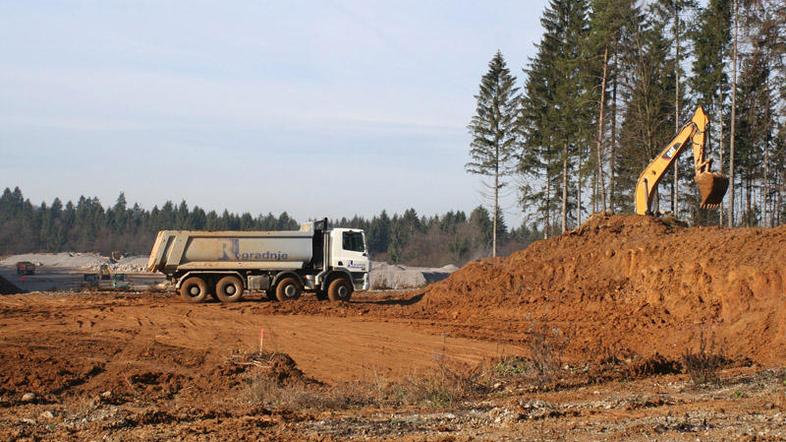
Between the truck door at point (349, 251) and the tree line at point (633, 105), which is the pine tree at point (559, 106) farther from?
the truck door at point (349, 251)

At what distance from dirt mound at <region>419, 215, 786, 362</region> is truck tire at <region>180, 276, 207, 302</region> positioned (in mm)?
8242

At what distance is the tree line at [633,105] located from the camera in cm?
3916

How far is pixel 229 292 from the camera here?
31.3 metres

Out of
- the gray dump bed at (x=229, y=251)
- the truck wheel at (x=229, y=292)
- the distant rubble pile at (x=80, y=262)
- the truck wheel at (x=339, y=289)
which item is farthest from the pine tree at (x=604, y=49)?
the distant rubble pile at (x=80, y=262)

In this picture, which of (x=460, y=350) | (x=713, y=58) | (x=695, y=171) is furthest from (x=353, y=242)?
(x=713, y=58)

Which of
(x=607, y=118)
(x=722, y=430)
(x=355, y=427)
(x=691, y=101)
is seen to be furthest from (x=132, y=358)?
(x=691, y=101)

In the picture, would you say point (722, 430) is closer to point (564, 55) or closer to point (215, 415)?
point (215, 415)

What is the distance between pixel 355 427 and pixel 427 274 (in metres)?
51.6

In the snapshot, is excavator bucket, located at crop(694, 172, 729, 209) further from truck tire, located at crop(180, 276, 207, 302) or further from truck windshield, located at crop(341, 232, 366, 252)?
truck tire, located at crop(180, 276, 207, 302)

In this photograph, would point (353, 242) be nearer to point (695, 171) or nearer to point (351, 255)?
point (351, 255)

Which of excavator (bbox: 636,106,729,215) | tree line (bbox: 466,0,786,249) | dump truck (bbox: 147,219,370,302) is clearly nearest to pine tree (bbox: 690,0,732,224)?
tree line (bbox: 466,0,786,249)

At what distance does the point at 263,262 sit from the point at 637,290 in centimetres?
1369

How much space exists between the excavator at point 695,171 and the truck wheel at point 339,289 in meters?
11.4

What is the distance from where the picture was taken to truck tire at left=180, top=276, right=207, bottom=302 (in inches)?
1220
